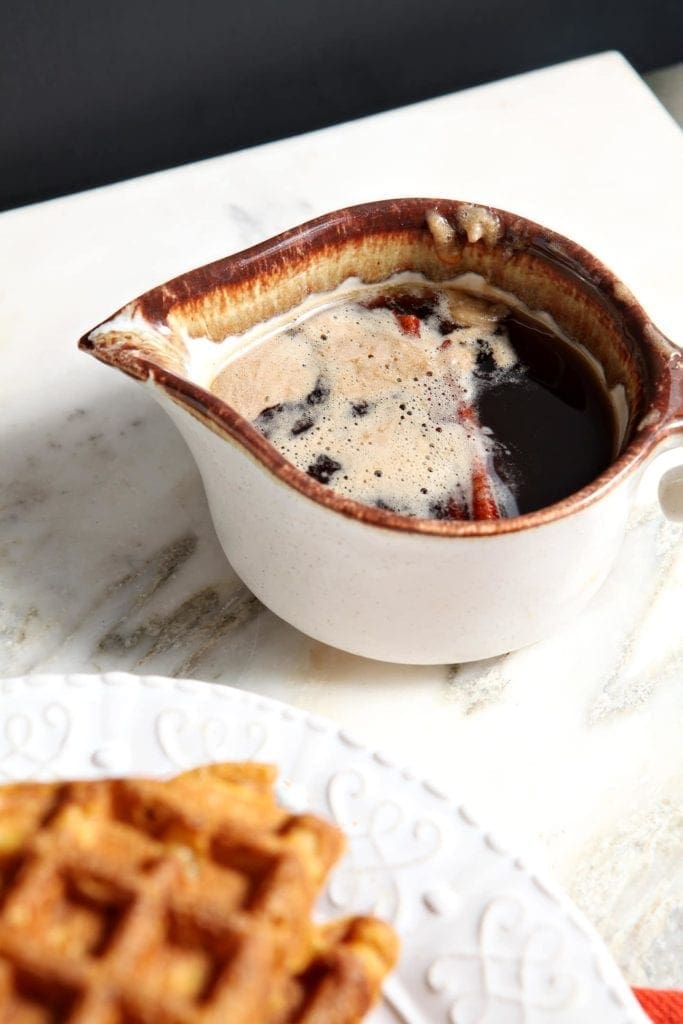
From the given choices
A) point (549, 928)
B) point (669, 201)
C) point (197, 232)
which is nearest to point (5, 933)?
point (549, 928)

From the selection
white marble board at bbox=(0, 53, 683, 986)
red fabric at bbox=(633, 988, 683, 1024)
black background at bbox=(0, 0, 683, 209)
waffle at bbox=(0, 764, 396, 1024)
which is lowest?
red fabric at bbox=(633, 988, 683, 1024)

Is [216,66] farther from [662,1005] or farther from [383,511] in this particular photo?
[662,1005]

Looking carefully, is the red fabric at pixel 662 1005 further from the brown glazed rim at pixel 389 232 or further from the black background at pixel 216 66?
the black background at pixel 216 66

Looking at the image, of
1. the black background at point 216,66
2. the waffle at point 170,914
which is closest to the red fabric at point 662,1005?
the waffle at point 170,914

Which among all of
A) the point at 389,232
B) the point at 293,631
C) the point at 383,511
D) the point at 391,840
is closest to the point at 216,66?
the point at 389,232

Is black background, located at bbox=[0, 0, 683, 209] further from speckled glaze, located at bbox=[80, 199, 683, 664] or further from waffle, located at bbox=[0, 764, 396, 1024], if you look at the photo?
waffle, located at bbox=[0, 764, 396, 1024]

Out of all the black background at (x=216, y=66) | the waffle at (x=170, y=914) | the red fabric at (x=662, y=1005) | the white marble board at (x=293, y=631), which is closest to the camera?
the waffle at (x=170, y=914)

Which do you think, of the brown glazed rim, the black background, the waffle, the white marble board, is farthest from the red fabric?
the black background

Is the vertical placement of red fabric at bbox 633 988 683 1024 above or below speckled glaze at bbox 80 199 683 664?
below
